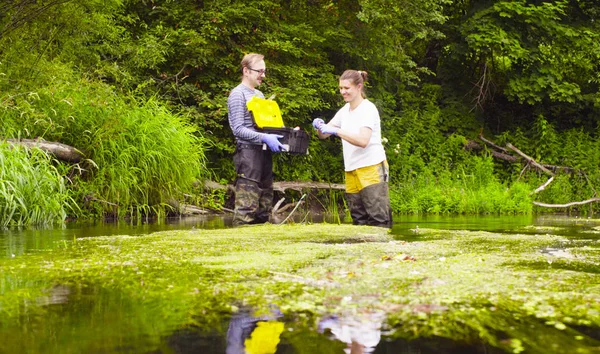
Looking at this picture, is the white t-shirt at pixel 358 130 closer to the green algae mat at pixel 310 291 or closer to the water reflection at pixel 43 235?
the green algae mat at pixel 310 291

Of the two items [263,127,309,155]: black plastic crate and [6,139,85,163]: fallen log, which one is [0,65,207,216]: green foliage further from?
[263,127,309,155]: black plastic crate

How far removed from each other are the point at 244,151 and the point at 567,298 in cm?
538

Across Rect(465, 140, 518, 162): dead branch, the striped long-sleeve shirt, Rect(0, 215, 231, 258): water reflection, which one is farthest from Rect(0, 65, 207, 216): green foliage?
Rect(465, 140, 518, 162): dead branch

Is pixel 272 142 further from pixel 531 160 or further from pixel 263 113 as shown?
pixel 531 160

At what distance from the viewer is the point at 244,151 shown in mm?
8484

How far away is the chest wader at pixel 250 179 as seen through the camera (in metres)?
8.47

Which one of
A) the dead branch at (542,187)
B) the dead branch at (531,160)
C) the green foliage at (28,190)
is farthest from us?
the dead branch at (531,160)

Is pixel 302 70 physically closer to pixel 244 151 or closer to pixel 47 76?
pixel 47 76

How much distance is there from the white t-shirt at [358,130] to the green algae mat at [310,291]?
80.5 inches

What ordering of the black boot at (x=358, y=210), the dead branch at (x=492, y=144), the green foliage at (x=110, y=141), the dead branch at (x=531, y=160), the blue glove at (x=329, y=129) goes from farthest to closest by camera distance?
the dead branch at (x=492, y=144), the dead branch at (x=531, y=160), the green foliage at (x=110, y=141), the black boot at (x=358, y=210), the blue glove at (x=329, y=129)

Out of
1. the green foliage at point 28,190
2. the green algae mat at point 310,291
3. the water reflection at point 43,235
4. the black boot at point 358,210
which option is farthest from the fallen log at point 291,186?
the green algae mat at point 310,291

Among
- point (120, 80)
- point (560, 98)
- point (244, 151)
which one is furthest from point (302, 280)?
point (560, 98)

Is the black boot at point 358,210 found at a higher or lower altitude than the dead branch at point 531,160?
lower

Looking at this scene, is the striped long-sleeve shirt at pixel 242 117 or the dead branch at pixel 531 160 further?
the dead branch at pixel 531 160
